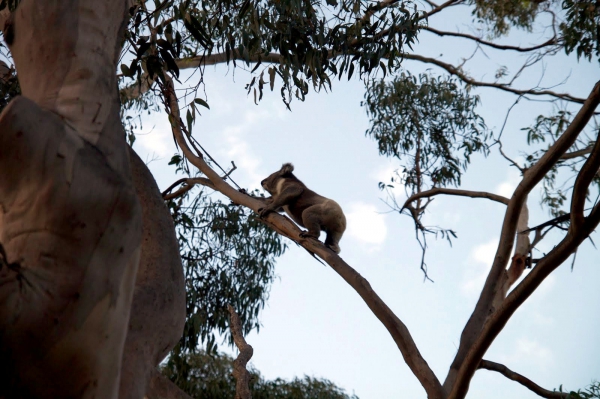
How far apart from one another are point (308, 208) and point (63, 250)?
4207 mm

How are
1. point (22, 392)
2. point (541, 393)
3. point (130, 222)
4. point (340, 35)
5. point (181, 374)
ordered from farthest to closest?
point (181, 374)
point (340, 35)
point (541, 393)
point (130, 222)
point (22, 392)

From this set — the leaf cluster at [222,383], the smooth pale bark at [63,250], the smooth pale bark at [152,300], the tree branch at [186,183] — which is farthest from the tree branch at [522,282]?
the leaf cluster at [222,383]

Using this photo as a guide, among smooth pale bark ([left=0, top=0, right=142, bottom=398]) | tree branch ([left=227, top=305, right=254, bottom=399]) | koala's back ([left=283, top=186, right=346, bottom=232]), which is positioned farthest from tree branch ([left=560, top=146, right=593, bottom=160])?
smooth pale bark ([left=0, top=0, right=142, bottom=398])

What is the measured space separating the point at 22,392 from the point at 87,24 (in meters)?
0.99

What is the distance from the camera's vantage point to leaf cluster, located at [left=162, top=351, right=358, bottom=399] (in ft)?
26.1

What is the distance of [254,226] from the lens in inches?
307

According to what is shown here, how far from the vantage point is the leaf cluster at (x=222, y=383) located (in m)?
7.95

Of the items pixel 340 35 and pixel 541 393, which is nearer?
pixel 541 393

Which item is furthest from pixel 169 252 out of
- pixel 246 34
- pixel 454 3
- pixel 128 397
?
pixel 454 3

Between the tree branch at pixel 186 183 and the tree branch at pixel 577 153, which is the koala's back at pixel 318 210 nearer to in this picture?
the tree branch at pixel 186 183

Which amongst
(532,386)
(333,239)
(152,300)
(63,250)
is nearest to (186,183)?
(333,239)

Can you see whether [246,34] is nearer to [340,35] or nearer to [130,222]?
[340,35]

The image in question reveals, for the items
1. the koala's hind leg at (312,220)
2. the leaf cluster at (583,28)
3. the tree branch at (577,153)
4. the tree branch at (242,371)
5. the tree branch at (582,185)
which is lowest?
the tree branch at (242,371)

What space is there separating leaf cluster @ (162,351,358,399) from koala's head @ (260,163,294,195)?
2.29 metres
